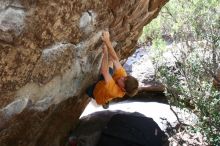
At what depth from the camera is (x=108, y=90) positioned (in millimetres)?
5254

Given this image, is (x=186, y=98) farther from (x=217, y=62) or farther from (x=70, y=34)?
(x=70, y=34)

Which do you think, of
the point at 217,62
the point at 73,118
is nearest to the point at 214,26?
the point at 217,62

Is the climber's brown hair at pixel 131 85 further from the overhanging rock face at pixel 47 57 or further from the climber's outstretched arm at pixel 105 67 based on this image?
the overhanging rock face at pixel 47 57

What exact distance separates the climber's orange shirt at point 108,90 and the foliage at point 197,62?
65.9 inches

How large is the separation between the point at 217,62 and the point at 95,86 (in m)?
2.99

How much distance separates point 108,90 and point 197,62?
2.42 meters

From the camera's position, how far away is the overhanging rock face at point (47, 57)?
376cm

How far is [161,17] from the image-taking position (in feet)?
34.1

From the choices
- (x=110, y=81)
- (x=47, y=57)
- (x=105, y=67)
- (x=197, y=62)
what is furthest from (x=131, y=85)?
(x=197, y=62)

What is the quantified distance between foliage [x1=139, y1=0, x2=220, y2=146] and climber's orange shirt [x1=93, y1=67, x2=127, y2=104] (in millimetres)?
1675

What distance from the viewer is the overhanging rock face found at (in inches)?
148

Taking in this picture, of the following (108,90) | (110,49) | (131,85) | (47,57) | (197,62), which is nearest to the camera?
(47,57)

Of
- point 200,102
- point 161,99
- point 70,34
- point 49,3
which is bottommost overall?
point 161,99

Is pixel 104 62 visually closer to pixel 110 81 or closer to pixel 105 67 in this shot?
pixel 105 67
